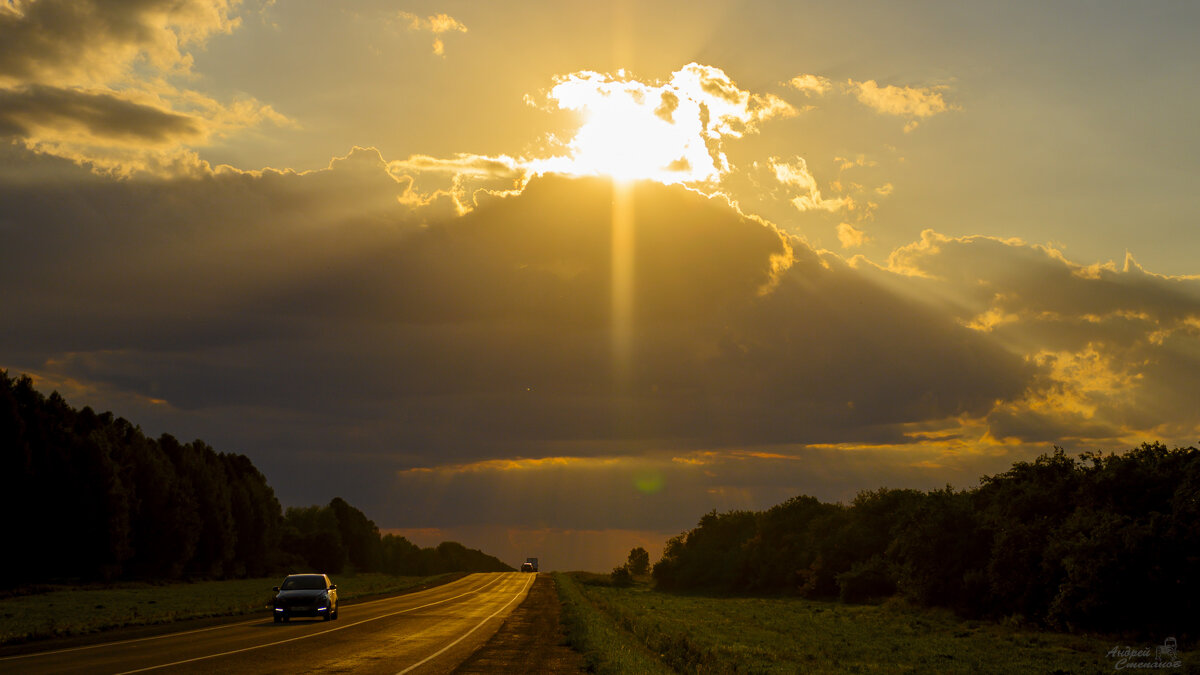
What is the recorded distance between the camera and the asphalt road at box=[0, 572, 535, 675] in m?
24.2

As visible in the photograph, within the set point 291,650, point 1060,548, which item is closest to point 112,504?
point 291,650

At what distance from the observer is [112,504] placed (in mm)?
97500

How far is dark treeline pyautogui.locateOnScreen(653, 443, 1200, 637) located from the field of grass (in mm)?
1840

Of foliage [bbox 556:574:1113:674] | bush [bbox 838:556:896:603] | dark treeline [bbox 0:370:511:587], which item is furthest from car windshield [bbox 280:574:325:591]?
bush [bbox 838:556:896:603]

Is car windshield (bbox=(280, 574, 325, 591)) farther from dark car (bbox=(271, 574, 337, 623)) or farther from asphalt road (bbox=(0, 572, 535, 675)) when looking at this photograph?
asphalt road (bbox=(0, 572, 535, 675))

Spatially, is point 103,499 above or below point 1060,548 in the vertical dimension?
above

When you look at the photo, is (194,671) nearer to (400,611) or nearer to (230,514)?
(400,611)

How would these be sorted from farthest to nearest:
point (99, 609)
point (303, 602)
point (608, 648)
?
1. point (99, 609)
2. point (303, 602)
3. point (608, 648)

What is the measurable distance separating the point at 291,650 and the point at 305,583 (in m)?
18.2

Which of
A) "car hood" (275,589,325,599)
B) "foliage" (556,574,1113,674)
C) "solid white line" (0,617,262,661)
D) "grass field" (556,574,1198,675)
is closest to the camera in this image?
"solid white line" (0,617,262,661)

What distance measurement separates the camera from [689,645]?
37156 millimetres

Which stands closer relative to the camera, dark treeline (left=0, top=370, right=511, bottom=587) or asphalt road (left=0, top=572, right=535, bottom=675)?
asphalt road (left=0, top=572, right=535, bottom=675)

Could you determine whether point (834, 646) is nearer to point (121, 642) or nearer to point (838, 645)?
point (838, 645)

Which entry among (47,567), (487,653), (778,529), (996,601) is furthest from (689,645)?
(778,529)
